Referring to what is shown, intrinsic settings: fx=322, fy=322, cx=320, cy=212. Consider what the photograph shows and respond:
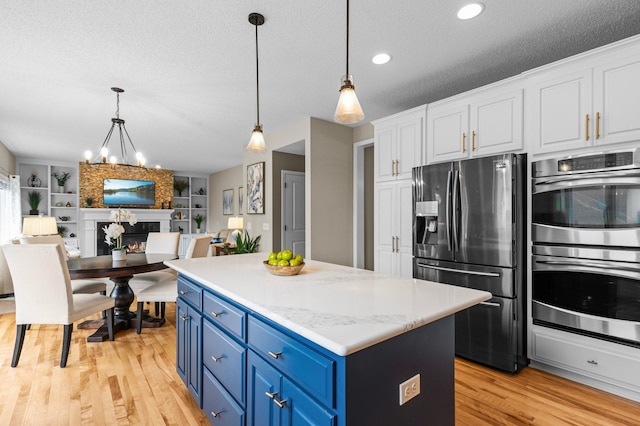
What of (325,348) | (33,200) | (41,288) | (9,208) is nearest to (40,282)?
(41,288)

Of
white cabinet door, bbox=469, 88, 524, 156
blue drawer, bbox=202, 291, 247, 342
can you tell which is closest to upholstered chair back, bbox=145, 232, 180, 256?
blue drawer, bbox=202, 291, 247, 342

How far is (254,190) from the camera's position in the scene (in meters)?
5.57

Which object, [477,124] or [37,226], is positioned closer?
[477,124]

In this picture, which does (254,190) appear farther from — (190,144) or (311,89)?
(311,89)

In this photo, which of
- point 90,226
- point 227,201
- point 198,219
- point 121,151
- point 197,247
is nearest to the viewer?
point 197,247

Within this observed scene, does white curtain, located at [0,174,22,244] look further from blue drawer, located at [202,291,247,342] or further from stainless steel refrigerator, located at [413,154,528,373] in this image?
stainless steel refrigerator, located at [413,154,528,373]

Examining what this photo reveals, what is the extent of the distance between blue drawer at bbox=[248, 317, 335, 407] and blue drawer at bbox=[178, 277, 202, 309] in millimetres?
703

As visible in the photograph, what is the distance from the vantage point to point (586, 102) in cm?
227

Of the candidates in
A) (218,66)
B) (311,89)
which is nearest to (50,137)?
(218,66)

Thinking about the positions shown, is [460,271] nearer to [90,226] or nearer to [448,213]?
[448,213]

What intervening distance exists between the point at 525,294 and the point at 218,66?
127 inches

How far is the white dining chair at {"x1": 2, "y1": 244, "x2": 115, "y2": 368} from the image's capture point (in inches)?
103

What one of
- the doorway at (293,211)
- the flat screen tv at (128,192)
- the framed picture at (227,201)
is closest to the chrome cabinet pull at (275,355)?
the doorway at (293,211)

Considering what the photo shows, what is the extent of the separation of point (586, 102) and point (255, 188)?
4.44 metres
